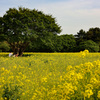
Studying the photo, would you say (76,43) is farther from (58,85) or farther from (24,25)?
(58,85)

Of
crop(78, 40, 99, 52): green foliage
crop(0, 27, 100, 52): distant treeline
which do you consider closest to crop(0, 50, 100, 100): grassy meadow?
crop(78, 40, 99, 52): green foliage

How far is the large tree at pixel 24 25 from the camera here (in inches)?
982

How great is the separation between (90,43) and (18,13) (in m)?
25.4

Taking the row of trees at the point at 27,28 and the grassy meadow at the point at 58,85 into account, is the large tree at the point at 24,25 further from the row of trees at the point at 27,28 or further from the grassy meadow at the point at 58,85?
the grassy meadow at the point at 58,85

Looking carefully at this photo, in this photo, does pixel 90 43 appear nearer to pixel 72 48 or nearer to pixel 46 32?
pixel 72 48

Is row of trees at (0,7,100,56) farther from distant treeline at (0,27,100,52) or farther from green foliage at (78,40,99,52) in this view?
green foliage at (78,40,99,52)

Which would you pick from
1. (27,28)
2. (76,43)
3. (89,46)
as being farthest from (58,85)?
(76,43)

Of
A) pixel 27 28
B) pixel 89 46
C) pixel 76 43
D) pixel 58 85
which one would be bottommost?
pixel 58 85

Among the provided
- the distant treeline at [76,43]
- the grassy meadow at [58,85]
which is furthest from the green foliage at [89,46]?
the grassy meadow at [58,85]

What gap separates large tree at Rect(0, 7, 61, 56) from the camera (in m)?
24.9

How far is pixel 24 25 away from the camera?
24922 millimetres

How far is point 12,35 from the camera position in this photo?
2592 cm

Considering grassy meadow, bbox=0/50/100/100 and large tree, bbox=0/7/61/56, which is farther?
large tree, bbox=0/7/61/56

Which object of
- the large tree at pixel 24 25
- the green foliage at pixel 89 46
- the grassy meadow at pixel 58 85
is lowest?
the grassy meadow at pixel 58 85
